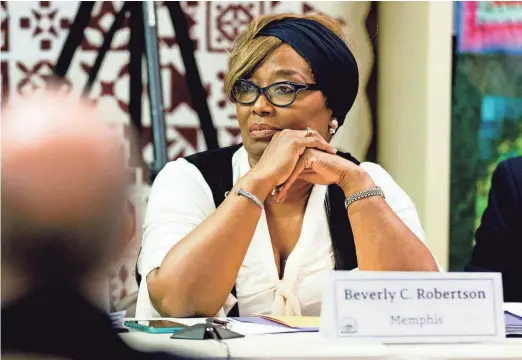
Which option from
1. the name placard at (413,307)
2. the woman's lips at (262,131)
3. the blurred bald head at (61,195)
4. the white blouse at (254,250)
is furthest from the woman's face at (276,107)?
the blurred bald head at (61,195)

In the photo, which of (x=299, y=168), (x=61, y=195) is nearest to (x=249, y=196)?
(x=299, y=168)

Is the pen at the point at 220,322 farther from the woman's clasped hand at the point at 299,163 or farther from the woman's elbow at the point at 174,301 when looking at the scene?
the woman's clasped hand at the point at 299,163

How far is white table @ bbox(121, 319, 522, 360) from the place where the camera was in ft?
3.15

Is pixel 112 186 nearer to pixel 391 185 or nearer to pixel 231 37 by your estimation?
pixel 391 185

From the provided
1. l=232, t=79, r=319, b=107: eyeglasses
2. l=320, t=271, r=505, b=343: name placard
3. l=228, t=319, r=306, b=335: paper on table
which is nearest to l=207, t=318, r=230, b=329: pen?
l=228, t=319, r=306, b=335: paper on table

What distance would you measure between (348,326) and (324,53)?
0.74m

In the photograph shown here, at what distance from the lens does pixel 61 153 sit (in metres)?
0.66

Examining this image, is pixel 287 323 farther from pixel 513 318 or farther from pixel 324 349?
pixel 513 318

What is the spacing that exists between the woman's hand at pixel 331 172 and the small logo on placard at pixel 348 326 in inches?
21.9

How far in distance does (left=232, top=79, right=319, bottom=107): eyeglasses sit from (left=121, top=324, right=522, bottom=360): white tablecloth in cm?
65

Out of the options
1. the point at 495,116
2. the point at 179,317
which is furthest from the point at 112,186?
the point at 495,116

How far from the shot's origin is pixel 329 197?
167 centimetres

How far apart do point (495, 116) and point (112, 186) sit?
6.80 feet

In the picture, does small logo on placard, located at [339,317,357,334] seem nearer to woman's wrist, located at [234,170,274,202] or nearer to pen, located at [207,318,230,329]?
pen, located at [207,318,230,329]
